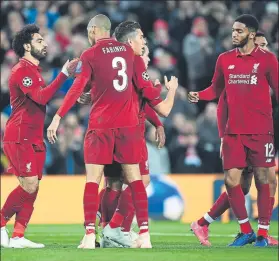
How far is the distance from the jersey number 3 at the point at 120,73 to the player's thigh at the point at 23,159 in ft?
4.06

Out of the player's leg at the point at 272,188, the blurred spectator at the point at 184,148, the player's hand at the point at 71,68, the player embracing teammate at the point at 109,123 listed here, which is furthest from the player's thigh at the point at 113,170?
the blurred spectator at the point at 184,148

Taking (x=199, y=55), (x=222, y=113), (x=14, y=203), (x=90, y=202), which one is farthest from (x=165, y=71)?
(x=90, y=202)

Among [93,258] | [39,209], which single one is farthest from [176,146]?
[93,258]

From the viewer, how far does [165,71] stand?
1866 centimetres

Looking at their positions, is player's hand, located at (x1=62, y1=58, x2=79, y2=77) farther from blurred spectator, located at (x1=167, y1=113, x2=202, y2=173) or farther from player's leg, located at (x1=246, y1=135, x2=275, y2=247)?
blurred spectator, located at (x1=167, y1=113, x2=202, y2=173)

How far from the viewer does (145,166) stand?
36.5ft

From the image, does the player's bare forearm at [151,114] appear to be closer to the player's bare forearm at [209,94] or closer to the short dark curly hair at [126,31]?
the player's bare forearm at [209,94]

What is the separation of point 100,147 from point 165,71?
8.76 m

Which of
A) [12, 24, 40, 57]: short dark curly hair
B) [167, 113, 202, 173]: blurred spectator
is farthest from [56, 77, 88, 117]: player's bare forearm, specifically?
[167, 113, 202, 173]: blurred spectator

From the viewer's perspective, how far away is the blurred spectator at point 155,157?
17.0 metres

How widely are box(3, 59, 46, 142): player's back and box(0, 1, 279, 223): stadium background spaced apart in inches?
206

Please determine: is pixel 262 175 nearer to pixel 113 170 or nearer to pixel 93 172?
pixel 113 170

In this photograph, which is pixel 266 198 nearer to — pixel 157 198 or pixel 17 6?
pixel 157 198

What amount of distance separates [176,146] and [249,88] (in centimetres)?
669
